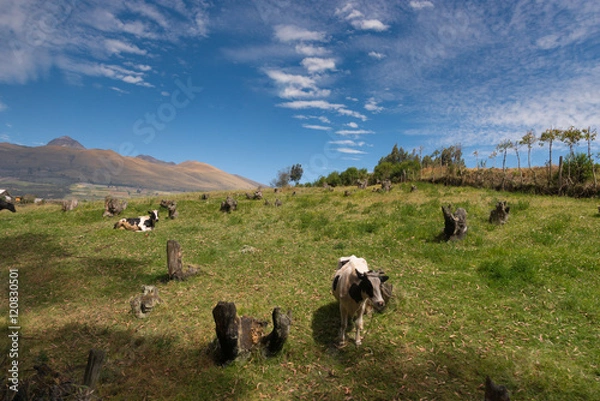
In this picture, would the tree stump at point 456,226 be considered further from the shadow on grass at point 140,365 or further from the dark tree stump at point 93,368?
the dark tree stump at point 93,368

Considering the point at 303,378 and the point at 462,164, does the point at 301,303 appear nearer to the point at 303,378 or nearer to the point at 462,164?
the point at 303,378

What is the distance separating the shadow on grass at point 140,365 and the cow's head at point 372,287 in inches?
142

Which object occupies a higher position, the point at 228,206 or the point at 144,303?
the point at 228,206

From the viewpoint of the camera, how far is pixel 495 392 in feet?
14.4

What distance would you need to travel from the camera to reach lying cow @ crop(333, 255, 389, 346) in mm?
7191

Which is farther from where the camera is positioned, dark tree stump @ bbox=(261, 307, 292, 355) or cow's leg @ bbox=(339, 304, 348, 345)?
cow's leg @ bbox=(339, 304, 348, 345)

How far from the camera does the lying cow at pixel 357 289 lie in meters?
7.19

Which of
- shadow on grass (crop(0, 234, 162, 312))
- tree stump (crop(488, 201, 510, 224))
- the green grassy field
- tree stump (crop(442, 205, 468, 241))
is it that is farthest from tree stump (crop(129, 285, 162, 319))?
tree stump (crop(488, 201, 510, 224))

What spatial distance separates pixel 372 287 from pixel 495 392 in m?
3.09

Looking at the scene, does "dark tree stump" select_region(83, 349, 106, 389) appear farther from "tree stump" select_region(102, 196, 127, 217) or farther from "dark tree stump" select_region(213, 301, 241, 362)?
"tree stump" select_region(102, 196, 127, 217)

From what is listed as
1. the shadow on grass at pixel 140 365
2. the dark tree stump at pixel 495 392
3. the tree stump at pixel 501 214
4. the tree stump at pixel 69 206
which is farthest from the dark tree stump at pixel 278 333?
the tree stump at pixel 69 206

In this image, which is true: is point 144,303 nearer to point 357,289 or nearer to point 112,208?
point 357,289

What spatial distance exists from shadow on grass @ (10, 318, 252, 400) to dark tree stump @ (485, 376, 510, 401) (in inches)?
192

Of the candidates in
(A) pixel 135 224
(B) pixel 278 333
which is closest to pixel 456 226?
(B) pixel 278 333
